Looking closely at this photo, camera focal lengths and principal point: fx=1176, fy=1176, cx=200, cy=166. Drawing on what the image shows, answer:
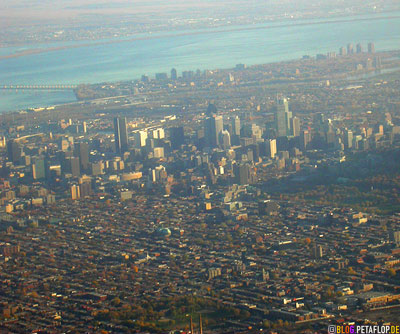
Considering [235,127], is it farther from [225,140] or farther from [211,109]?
[211,109]

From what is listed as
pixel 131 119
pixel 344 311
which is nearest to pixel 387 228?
pixel 344 311

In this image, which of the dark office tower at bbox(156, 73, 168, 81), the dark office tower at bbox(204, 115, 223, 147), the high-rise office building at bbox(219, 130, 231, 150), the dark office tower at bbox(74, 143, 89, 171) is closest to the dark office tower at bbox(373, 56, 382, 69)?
the dark office tower at bbox(156, 73, 168, 81)

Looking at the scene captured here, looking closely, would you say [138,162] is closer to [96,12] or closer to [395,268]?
[395,268]

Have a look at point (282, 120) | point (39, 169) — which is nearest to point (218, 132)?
point (282, 120)

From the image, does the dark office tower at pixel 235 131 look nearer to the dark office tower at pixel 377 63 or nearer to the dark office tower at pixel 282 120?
the dark office tower at pixel 282 120

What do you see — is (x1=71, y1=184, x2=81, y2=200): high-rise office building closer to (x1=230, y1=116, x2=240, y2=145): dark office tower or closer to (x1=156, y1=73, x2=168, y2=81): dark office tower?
(x1=230, y1=116, x2=240, y2=145): dark office tower

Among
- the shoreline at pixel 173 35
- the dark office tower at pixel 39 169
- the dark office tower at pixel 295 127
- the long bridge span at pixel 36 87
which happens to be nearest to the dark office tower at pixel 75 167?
the dark office tower at pixel 39 169
